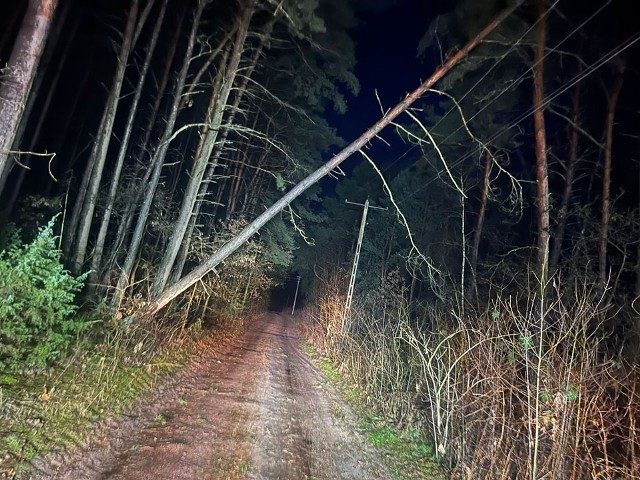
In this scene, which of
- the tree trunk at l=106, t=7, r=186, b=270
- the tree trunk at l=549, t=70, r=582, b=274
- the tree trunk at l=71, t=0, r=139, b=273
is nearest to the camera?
the tree trunk at l=71, t=0, r=139, b=273

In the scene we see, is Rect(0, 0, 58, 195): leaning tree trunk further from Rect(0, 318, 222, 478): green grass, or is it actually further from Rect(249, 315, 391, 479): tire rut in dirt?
Rect(249, 315, 391, 479): tire rut in dirt

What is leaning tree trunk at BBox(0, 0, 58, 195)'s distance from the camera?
14.1 ft

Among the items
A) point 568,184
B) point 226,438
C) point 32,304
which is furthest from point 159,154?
point 568,184

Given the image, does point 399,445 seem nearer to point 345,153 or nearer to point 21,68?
point 345,153

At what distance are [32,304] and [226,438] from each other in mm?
3157

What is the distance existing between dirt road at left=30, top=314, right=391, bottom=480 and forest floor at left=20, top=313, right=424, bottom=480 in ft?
0.04

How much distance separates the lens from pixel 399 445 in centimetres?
624

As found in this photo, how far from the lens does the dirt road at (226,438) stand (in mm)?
4062

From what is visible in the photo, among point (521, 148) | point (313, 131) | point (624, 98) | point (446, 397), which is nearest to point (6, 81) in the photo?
point (446, 397)

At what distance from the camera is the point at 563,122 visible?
42.7 feet

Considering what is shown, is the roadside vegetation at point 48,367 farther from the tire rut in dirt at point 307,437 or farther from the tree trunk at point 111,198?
the tire rut in dirt at point 307,437

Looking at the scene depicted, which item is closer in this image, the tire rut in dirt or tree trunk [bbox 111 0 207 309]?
the tire rut in dirt

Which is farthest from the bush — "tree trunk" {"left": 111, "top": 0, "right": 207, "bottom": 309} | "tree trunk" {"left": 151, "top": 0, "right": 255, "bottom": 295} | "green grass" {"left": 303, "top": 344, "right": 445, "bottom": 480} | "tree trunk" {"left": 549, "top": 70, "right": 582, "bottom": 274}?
"tree trunk" {"left": 549, "top": 70, "right": 582, "bottom": 274}

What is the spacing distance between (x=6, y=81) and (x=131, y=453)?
4732mm
